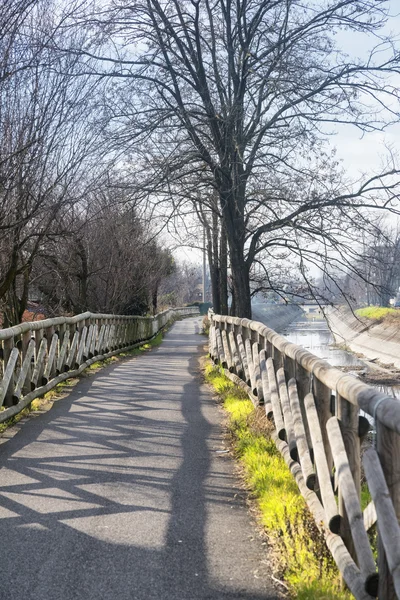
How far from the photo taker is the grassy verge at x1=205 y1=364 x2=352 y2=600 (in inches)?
147

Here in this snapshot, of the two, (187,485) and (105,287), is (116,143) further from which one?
(105,287)

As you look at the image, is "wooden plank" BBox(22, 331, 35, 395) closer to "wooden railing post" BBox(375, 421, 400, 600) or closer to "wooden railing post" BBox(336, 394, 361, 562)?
"wooden railing post" BBox(336, 394, 361, 562)

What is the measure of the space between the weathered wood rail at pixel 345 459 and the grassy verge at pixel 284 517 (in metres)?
0.12

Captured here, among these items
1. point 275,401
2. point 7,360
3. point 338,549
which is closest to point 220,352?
point 7,360

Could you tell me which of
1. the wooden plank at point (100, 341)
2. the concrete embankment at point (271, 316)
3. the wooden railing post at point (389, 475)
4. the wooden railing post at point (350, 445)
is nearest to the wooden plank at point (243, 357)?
the wooden railing post at point (350, 445)

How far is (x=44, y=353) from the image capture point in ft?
33.5

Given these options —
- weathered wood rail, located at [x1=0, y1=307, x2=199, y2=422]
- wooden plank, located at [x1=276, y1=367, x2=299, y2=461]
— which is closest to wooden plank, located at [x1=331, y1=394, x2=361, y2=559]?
wooden plank, located at [x1=276, y1=367, x2=299, y2=461]

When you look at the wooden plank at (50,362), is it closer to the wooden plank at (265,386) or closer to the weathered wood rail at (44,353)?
the weathered wood rail at (44,353)

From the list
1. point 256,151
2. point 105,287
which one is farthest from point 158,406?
point 105,287

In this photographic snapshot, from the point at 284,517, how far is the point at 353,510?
1458 millimetres

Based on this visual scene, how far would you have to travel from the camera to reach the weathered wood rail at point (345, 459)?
2951 millimetres

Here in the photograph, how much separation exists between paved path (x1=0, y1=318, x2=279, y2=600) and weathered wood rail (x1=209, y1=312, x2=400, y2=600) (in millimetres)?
497

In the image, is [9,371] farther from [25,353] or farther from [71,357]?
[71,357]

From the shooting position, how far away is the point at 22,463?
6.59 m
